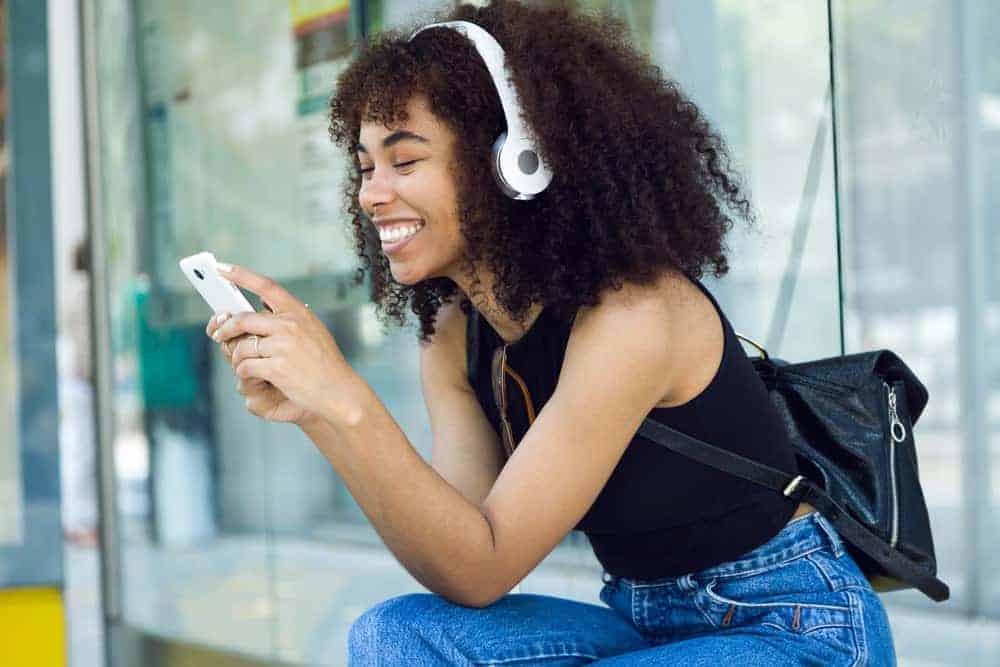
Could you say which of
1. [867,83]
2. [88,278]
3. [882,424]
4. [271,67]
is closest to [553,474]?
[882,424]

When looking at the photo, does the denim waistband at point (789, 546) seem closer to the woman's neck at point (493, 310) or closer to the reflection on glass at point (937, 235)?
the woman's neck at point (493, 310)

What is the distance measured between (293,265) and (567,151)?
80.3 inches

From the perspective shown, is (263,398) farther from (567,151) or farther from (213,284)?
(567,151)

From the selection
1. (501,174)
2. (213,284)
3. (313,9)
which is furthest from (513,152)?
(313,9)

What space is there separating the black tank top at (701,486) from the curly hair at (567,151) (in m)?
0.08

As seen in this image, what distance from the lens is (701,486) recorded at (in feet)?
5.51

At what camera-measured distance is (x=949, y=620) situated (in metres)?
3.01

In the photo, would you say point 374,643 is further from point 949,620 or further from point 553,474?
point 949,620

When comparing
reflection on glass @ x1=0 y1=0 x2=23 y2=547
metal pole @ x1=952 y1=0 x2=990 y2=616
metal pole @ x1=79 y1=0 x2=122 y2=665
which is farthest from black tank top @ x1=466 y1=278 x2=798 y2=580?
metal pole @ x1=79 y1=0 x2=122 y2=665

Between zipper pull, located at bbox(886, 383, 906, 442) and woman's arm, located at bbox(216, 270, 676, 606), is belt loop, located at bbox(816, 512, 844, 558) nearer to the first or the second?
zipper pull, located at bbox(886, 383, 906, 442)

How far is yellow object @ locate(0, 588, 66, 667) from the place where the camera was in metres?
3.69

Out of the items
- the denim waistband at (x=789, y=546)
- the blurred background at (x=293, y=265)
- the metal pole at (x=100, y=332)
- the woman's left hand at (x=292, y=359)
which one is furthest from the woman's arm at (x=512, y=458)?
the metal pole at (x=100, y=332)

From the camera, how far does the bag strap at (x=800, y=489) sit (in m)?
1.67

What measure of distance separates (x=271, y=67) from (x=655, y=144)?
2.19m
